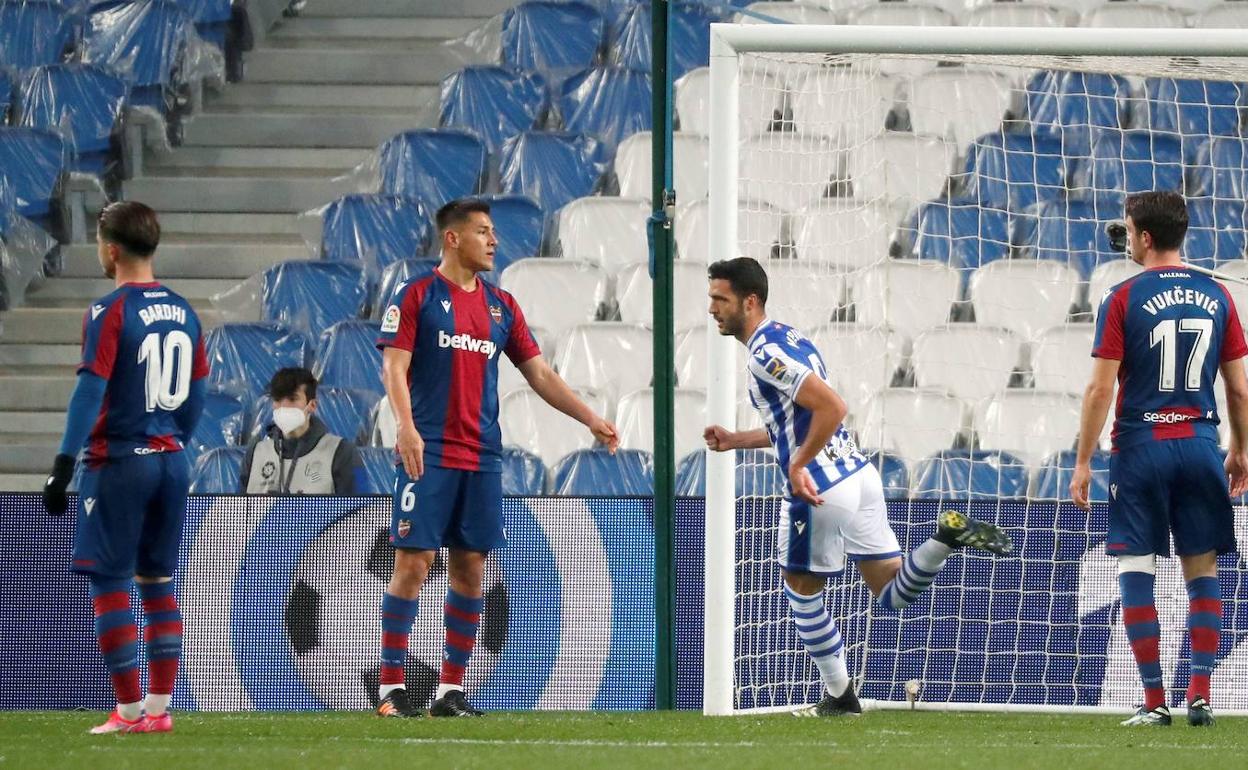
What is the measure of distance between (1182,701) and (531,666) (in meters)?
2.57

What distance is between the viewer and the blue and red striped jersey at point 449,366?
5.70 m

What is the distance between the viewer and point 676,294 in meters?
9.42

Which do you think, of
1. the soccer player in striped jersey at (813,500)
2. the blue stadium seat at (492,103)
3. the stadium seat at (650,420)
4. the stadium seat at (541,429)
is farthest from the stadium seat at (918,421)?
the blue stadium seat at (492,103)

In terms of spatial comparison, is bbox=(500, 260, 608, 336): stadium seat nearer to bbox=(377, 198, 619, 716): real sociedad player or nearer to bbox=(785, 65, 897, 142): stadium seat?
bbox=(785, 65, 897, 142): stadium seat

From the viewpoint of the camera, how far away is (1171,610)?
22.1 feet

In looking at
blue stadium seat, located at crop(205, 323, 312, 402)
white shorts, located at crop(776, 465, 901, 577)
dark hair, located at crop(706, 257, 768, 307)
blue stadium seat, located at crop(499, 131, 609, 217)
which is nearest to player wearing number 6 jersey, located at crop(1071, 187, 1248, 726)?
white shorts, located at crop(776, 465, 901, 577)

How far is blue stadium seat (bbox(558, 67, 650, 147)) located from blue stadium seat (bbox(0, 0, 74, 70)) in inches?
136

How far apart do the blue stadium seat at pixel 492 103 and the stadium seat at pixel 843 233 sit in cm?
293

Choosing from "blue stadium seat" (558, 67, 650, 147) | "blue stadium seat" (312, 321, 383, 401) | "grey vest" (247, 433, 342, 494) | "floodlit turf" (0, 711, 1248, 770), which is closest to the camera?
"floodlit turf" (0, 711, 1248, 770)

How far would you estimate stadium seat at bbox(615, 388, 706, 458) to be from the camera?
8742mm

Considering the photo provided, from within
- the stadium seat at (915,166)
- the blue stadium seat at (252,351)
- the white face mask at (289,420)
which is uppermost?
the stadium seat at (915,166)

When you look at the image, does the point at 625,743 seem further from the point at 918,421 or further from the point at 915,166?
the point at 915,166

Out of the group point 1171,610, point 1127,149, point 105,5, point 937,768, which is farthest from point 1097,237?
point 105,5

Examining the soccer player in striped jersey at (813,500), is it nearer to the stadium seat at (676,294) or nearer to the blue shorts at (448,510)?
the blue shorts at (448,510)
